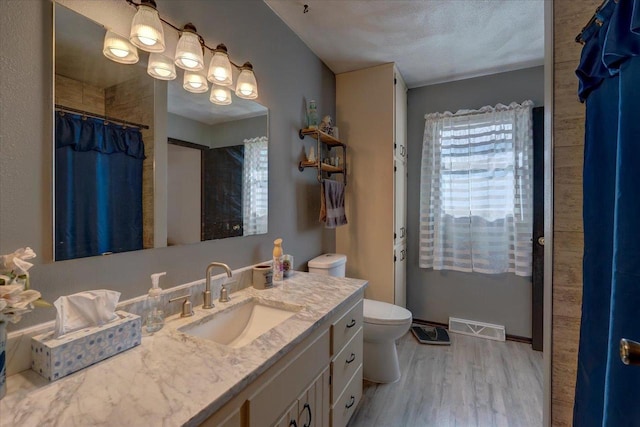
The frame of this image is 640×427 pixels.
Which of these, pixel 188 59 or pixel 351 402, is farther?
pixel 351 402

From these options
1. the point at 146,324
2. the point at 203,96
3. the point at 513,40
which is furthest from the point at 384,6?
the point at 146,324

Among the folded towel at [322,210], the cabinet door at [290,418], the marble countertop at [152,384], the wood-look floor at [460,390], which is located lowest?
the wood-look floor at [460,390]

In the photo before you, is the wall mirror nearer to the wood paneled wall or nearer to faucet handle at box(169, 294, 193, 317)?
faucet handle at box(169, 294, 193, 317)

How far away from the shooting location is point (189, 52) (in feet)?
3.70

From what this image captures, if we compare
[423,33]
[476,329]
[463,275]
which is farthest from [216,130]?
[476,329]

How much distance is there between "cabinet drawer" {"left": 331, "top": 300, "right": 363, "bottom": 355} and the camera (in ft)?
4.19

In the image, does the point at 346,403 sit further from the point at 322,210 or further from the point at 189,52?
the point at 189,52

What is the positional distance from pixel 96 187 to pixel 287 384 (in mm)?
915

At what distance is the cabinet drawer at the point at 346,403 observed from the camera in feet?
4.36

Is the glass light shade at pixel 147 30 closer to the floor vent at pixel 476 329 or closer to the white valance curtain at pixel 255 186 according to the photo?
the white valance curtain at pixel 255 186

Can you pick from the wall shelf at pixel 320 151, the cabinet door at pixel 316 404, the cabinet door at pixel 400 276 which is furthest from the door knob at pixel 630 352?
the cabinet door at pixel 400 276

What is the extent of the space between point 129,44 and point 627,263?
1626 millimetres

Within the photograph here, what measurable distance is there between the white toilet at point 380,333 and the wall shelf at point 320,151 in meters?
0.70

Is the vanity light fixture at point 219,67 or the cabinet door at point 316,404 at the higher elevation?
the vanity light fixture at point 219,67
